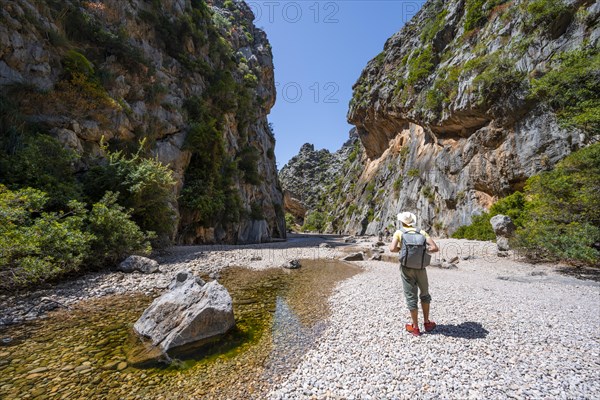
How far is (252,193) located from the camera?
A: 29109 mm

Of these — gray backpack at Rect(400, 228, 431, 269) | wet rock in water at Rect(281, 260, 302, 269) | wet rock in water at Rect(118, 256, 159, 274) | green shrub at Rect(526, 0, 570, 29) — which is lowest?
wet rock in water at Rect(281, 260, 302, 269)

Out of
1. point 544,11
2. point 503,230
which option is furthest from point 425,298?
point 544,11

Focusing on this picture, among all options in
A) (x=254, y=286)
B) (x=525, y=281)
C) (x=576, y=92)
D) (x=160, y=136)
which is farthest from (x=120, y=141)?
(x=576, y=92)

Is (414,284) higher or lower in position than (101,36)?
lower

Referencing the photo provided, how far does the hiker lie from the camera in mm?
4277

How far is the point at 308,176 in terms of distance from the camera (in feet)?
268

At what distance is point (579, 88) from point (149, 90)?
23770mm

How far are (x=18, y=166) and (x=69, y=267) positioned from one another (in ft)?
12.2

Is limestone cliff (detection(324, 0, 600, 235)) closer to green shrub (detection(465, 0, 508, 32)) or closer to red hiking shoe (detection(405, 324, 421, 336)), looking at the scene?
green shrub (detection(465, 0, 508, 32))

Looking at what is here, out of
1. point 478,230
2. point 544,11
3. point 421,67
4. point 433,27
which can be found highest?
point 433,27

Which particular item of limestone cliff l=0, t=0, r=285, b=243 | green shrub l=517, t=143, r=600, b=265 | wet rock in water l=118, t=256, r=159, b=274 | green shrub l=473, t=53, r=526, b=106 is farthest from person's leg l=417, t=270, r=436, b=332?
green shrub l=473, t=53, r=526, b=106

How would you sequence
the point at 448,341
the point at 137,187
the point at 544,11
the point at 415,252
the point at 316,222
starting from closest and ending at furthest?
the point at 448,341 < the point at 415,252 < the point at 137,187 < the point at 544,11 < the point at 316,222

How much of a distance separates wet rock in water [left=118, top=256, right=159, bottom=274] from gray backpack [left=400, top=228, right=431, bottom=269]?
8.54 m

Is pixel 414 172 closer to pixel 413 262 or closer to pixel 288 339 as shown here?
pixel 413 262
